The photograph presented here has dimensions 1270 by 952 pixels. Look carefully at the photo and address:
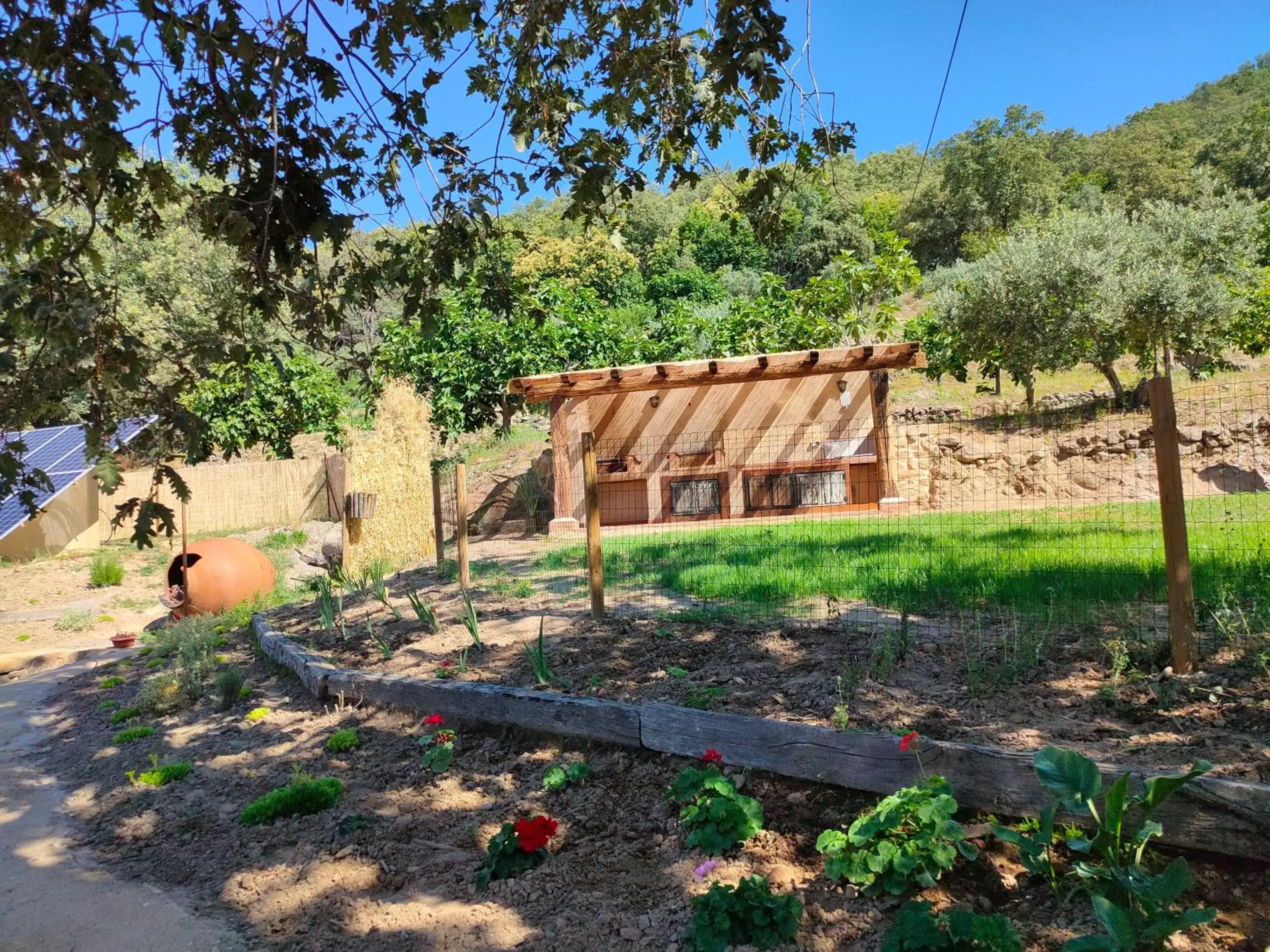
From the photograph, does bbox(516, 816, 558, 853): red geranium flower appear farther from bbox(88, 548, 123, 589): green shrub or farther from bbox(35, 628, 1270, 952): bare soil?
bbox(88, 548, 123, 589): green shrub

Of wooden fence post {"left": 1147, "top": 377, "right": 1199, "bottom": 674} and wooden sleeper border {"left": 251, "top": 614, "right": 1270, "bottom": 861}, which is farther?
wooden fence post {"left": 1147, "top": 377, "right": 1199, "bottom": 674}

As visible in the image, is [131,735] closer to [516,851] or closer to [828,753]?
[516,851]

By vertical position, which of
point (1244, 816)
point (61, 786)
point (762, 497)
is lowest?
point (61, 786)

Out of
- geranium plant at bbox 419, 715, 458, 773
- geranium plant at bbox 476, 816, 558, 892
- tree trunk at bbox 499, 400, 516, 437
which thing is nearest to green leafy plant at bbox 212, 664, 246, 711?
geranium plant at bbox 419, 715, 458, 773

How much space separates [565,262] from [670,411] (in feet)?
63.5

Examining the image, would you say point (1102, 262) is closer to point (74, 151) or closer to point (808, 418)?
point (808, 418)

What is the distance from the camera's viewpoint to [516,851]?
3.27m

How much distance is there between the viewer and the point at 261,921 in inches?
126

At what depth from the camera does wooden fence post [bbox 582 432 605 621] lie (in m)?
6.29

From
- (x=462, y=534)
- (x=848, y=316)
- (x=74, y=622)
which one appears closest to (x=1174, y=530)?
(x=462, y=534)

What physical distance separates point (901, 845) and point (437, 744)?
2.70 meters

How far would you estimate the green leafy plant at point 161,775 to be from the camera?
474 cm

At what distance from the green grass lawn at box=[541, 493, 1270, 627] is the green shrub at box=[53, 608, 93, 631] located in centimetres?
687

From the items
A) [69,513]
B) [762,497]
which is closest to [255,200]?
[762,497]
